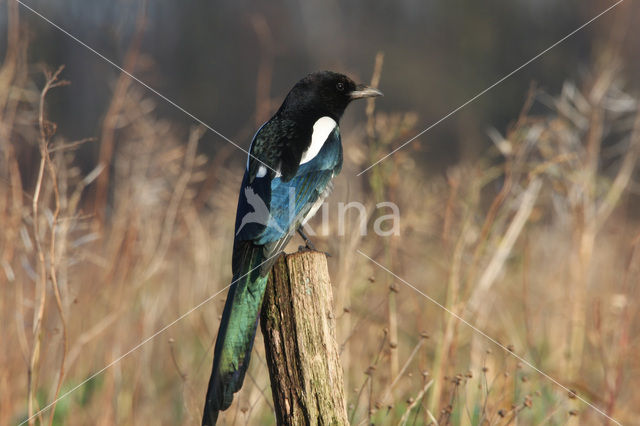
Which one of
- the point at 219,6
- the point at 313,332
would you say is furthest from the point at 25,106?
the point at 219,6

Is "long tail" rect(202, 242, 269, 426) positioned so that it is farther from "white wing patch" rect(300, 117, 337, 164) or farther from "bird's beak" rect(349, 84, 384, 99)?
"bird's beak" rect(349, 84, 384, 99)

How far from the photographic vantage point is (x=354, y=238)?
3090 mm

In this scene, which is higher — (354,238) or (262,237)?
(354,238)

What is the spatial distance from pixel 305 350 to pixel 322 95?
5.64 ft

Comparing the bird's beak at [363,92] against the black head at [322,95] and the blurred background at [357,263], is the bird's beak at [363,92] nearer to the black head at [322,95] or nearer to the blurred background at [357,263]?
A: the black head at [322,95]

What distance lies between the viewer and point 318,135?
319 centimetres

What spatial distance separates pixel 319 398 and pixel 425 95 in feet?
60.0

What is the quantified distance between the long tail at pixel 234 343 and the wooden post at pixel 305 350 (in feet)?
0.17

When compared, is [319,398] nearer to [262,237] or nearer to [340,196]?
[262,237]

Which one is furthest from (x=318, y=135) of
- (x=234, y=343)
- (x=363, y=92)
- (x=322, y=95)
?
(x=234, y=343)

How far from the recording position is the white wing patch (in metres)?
3.03

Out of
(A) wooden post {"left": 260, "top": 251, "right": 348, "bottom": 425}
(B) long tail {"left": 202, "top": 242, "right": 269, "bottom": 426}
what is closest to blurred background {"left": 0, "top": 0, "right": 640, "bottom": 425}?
(B) long tail {"left": 202, "top": 242, "right": 269, "bottom": 426}

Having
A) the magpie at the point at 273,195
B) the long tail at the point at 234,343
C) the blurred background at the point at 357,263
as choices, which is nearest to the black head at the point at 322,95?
the magpie at the point at 273,195

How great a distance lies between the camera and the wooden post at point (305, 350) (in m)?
2.13
